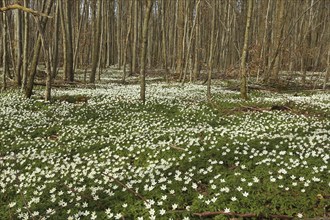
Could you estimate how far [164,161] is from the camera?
8734mm

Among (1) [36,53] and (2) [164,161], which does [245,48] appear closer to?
(2) [164,161]

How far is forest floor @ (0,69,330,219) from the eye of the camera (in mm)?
6438

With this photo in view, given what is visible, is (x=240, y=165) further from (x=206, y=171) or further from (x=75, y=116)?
(x=75, y=116)

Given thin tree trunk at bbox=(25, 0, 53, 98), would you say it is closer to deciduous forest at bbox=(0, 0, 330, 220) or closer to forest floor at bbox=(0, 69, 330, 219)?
deciduous forest at bbox=(0, 0, 330, 220)

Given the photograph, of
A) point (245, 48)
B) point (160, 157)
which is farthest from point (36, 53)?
point (245, 48)

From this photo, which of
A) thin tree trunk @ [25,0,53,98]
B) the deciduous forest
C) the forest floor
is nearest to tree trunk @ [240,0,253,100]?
the deciduous forest

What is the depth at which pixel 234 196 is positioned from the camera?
6.50 m

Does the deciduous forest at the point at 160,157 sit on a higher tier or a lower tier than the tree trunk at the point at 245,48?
lower

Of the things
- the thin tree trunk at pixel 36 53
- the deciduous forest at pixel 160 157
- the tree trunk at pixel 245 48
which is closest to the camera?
the deciduous forest at pixel 160 157

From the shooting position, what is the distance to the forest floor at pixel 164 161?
6.44m

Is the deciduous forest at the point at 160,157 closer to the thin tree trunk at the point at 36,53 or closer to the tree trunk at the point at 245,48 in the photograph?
the tree trunk at the point at 245,48

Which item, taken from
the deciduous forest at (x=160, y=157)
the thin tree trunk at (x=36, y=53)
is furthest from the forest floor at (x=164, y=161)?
the thin tree trunk at (x=36, y=53)

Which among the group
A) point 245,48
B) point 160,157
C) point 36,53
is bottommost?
point 160,157

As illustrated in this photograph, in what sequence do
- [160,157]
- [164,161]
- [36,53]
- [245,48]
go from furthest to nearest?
[245,48] → [36,53] → [160,157] → [164,161]
